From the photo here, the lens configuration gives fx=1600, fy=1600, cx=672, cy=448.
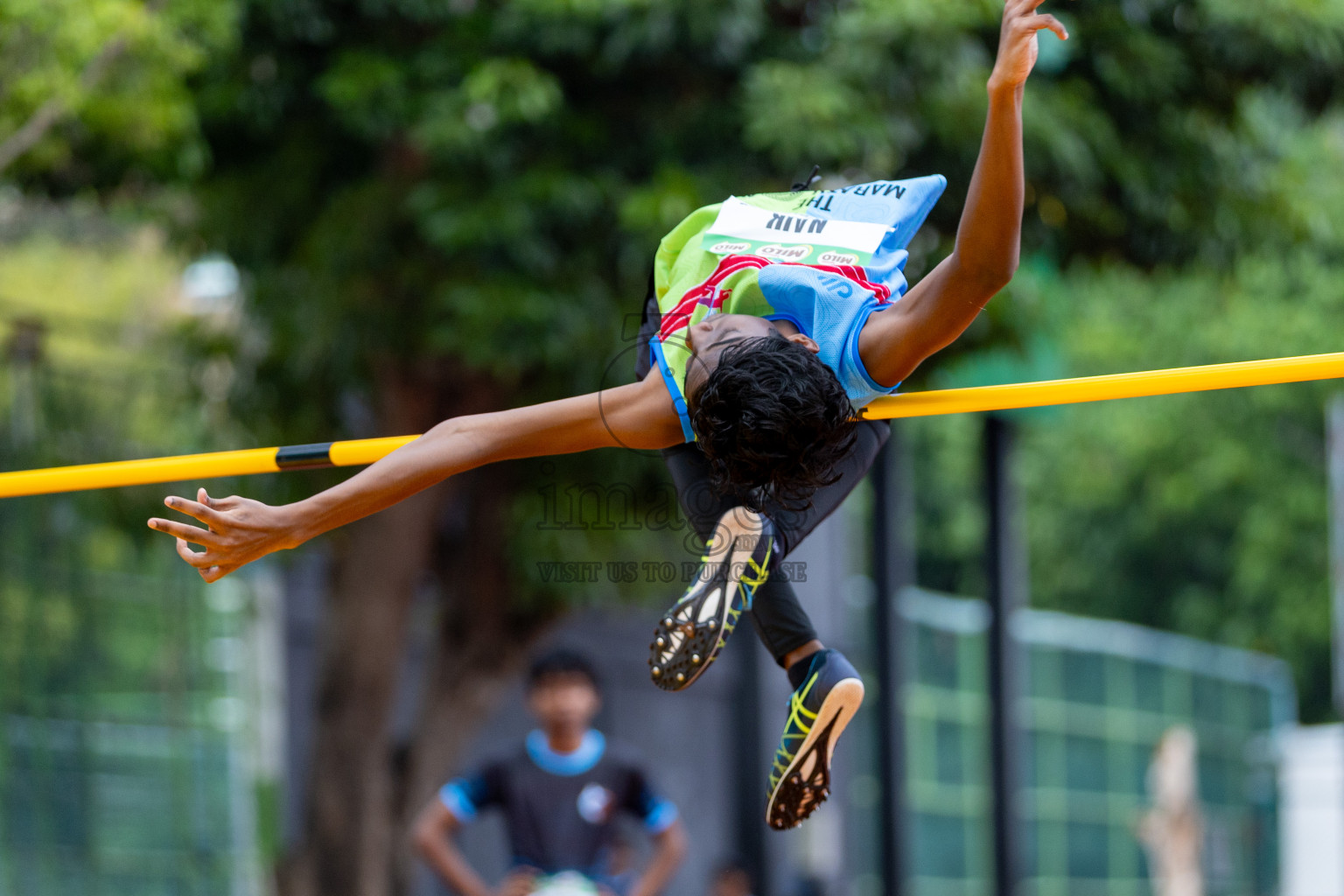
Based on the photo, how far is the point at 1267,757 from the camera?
855 inches

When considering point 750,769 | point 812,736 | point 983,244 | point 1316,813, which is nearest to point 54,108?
point 812,736

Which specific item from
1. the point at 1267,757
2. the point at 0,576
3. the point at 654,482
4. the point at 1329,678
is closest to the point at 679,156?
the point at 654,482

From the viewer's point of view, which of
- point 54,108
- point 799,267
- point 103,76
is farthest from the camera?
point 103,76

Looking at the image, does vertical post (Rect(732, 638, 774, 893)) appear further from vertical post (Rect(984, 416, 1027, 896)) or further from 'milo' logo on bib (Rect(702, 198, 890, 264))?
'milo' logo on bib (Rect(702, 198, 890, 264))

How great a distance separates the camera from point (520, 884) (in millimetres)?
5648

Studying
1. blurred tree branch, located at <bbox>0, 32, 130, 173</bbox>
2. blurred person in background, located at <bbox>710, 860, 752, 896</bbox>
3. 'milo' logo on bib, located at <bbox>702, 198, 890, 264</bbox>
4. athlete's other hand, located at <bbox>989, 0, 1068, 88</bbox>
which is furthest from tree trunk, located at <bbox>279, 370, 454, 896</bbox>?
athlete's other hand, located at <bbox>989, 0, 1068, 88</bbox>

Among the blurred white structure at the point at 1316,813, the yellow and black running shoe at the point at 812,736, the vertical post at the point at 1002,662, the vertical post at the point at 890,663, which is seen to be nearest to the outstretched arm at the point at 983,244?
the yellow and black running shoe at the point at 812,736

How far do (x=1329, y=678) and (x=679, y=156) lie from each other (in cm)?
2249

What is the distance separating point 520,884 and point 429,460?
269 cm

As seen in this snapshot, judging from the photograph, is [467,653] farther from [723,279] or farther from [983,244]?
[983,244]

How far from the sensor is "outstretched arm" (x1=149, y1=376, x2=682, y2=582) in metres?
3.26

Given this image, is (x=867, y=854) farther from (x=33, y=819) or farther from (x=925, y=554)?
(x=33, y=819)

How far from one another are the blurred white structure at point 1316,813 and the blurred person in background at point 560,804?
1368cm

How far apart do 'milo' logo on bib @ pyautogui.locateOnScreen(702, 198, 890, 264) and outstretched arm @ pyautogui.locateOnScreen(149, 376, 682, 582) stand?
410mm
